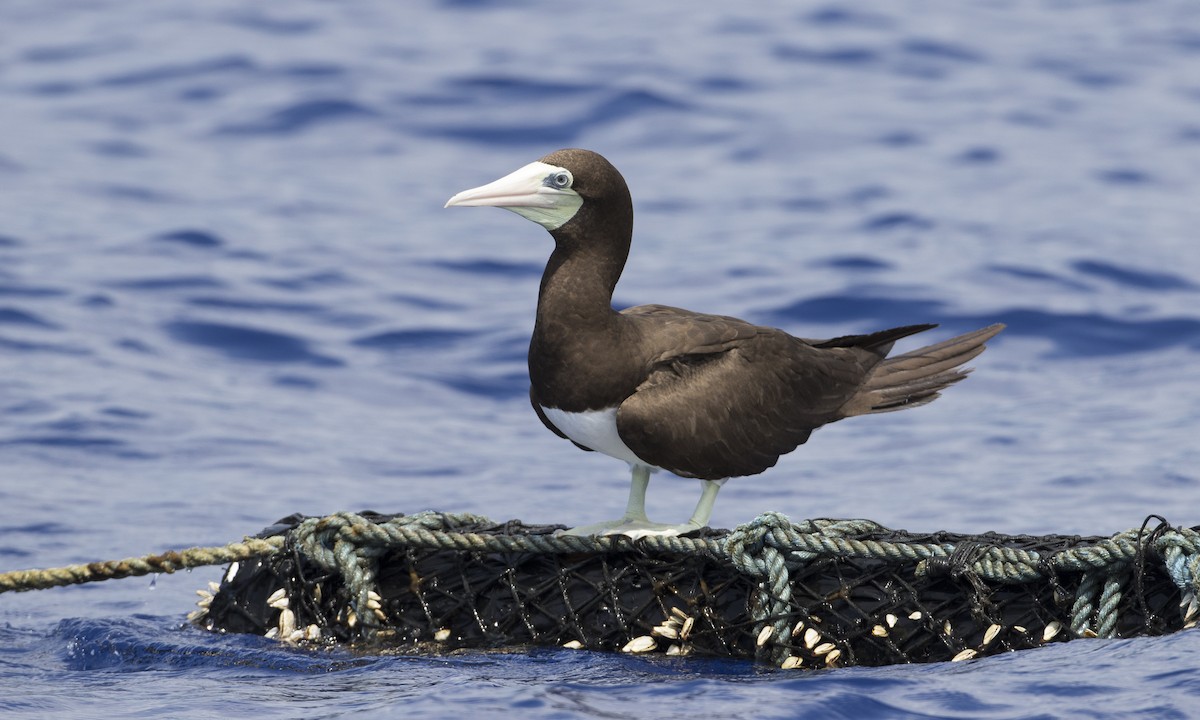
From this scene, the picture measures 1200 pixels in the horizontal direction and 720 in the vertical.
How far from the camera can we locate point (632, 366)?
6.77 metres

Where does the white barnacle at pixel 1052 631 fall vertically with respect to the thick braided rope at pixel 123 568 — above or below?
below

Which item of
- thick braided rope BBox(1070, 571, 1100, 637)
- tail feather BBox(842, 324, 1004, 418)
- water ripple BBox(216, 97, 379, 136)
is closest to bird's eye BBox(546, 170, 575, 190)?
tail feather BBox(842, 324, 1004, 418)

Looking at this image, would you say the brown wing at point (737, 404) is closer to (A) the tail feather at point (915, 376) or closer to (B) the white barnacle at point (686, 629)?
(A) the tail feather at point (915, 376)

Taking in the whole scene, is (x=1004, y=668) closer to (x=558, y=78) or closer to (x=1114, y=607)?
(x=1114, y=607)

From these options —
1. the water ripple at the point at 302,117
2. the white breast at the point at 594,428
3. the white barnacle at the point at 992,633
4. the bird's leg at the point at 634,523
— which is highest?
the water ripple at the point at 302,117

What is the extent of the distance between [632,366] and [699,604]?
3.20 feet

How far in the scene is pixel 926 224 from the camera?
54.5 ft

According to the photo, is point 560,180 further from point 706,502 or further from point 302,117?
point 302,117

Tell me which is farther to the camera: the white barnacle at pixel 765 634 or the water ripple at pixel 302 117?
the water ripple at pixel 302 117

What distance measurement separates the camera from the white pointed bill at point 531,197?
652cm

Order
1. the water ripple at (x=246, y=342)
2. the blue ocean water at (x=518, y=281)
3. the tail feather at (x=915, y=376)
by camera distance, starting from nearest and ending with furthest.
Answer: the blue ocean water at (x=518, y=281) → the tail feather at (x=915, y=376) → the water ripple at (x=246, y=342)

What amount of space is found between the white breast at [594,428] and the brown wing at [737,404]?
0.09 m

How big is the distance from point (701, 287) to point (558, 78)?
677cm

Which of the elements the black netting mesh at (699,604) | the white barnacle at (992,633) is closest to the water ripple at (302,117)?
the black netting mesh at (699,604)
